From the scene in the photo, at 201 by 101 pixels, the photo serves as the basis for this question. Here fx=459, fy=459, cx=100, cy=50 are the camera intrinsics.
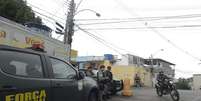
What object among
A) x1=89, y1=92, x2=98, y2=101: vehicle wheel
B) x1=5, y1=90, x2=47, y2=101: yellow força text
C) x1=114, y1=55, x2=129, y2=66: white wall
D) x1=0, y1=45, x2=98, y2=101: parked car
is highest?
x1=114, y1=55, x2=129, y2=66: white wall

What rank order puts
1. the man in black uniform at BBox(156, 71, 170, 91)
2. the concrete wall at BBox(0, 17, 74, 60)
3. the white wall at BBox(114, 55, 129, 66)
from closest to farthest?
the concrete wall at BBox(0, 17, 74, 60), the man in black uniform at BBox(156, 71, 170, 91), the white wall at BBox(114, 55, 129, 66)

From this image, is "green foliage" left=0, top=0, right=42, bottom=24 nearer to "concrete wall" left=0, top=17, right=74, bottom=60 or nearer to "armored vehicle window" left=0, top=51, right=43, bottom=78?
"concrete wall" left=0, top=17, right=74, bottom=60

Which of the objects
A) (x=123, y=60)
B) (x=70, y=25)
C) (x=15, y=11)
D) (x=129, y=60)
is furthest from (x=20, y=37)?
(x=123, y=60)

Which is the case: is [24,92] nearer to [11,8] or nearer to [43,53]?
[43,53]

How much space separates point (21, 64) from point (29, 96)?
0.54 metres

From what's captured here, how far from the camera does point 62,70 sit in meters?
8.95

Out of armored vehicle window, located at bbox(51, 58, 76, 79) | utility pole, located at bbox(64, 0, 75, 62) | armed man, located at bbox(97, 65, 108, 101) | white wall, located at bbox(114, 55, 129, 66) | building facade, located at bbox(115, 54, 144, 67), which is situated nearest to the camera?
armored vehicle window, located at bbox(51, 58, 76, 79)

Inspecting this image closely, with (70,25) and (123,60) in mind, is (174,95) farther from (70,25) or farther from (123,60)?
(123,60)

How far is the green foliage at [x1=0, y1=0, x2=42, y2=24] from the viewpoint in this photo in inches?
1348

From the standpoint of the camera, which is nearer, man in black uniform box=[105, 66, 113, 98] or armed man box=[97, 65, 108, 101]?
armed man box=[97, 65, 108, 101]

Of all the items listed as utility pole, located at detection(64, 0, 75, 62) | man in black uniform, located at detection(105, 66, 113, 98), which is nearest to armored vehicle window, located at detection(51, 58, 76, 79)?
man in black uniform, located at detection(105, 66, 113, 98)

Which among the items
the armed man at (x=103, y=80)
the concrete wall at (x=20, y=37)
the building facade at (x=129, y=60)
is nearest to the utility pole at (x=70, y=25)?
the concrete wall at (x=20, y=37)

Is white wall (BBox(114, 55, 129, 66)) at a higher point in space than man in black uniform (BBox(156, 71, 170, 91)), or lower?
higher

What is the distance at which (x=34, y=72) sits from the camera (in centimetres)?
777
